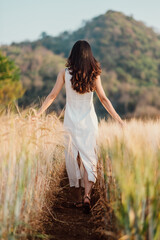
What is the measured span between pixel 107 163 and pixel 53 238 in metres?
0.66

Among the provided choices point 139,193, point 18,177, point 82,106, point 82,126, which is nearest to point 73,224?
point 18,177

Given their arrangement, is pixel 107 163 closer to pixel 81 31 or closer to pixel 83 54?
pixel 83 54

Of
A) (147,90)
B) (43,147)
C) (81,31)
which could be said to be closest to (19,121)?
(43,147)

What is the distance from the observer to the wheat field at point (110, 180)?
1.64 meters

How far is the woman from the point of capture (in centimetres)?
313

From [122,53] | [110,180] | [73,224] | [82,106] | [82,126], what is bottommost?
[73,224]

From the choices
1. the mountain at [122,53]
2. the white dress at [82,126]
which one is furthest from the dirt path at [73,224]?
the mountain at [122,53]

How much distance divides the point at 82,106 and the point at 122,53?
147 ft

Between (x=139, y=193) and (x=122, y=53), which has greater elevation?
(x=122, y=53)

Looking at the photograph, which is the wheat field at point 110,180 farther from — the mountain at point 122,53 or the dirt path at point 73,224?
the mountain at point 122,53

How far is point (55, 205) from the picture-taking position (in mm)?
3207

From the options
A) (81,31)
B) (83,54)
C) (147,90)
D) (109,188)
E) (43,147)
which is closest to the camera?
(109,188)

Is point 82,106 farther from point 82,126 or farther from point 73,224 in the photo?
point 73,224

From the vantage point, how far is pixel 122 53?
153ft
